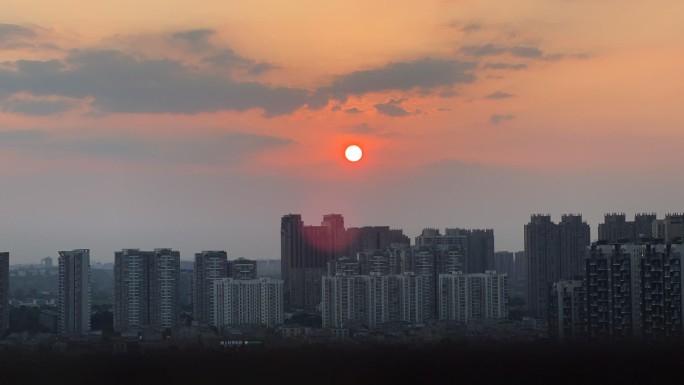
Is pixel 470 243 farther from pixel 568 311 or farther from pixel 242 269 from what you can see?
pixel 568 311

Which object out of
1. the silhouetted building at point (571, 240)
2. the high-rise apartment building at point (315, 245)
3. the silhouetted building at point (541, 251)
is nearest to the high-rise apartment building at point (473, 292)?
the silhouetted building at point (541, 251)

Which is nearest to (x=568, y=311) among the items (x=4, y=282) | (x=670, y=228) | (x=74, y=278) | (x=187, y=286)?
(x=670, y=228)

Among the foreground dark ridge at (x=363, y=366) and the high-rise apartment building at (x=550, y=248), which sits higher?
the high-rise apartment building at (x=550, y=248)

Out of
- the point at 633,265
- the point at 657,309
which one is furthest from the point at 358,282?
the point at 657,309

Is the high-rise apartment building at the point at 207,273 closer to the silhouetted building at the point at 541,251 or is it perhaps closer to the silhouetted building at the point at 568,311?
the silhouetted building at the point at 541,251

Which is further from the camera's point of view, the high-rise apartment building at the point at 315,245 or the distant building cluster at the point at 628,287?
the high-rise apartment building at the point at 315,245

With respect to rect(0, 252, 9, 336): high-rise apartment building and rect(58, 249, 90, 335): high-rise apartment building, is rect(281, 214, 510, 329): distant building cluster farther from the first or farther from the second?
rect(0, 252, 9, 336): high-rise apartment building

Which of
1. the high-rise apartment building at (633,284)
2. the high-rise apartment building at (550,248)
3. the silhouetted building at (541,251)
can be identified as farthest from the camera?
the silhouetted building at (541,251)
